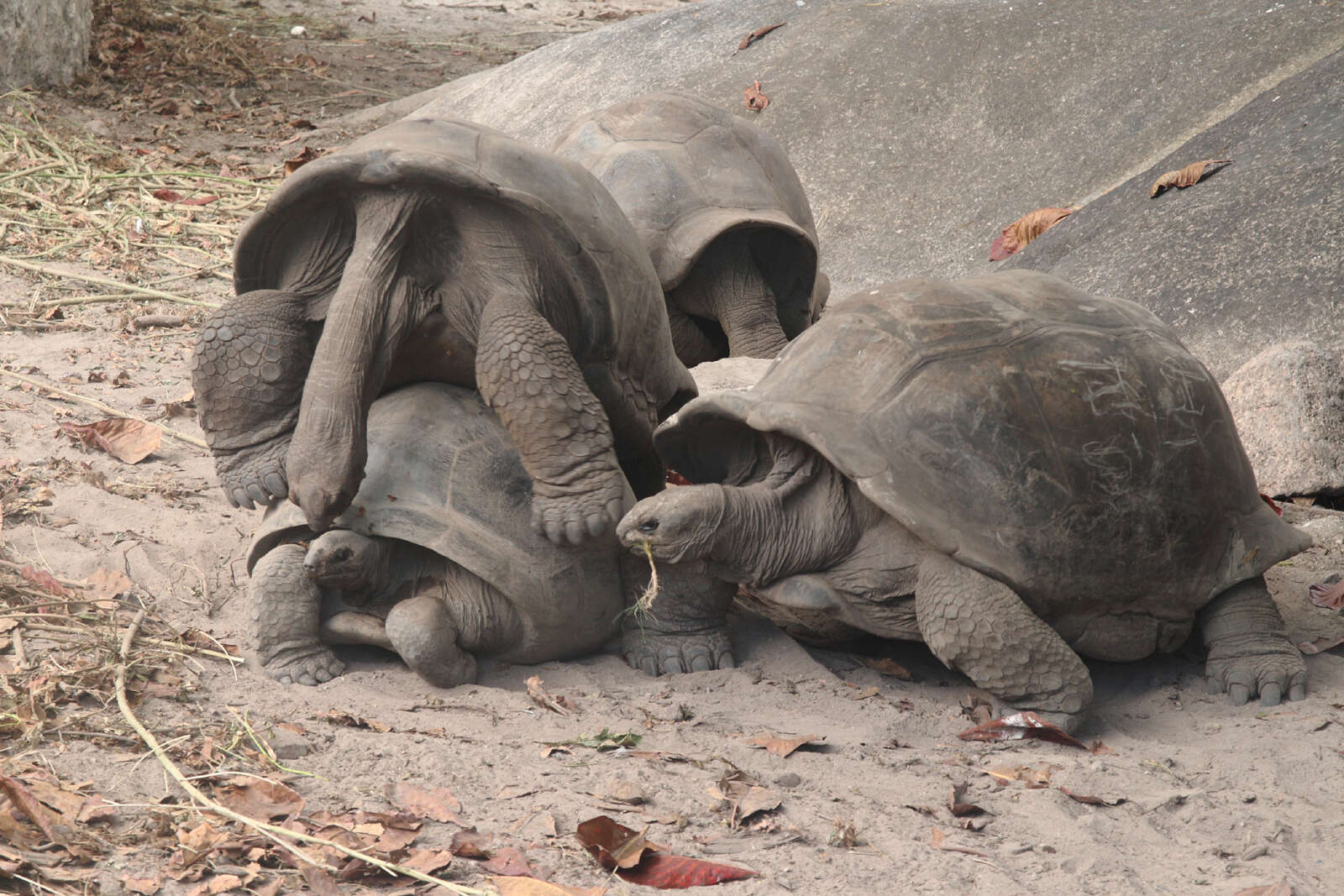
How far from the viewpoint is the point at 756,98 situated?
912 centimetres

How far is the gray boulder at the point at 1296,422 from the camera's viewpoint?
4.57 metres

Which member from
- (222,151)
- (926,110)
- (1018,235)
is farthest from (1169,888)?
(222,151)

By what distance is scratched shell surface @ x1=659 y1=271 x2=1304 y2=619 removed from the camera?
329 cm

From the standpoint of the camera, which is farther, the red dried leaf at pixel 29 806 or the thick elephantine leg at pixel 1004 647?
the thick elephantine leg at pixel 1004 647

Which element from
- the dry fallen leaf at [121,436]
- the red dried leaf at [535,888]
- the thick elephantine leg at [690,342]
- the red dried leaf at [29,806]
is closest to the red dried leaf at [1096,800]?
the red dried leaf at [535,888]

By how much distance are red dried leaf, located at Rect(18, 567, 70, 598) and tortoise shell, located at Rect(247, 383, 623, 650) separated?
0.47m

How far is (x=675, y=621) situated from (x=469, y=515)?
0.68 meters

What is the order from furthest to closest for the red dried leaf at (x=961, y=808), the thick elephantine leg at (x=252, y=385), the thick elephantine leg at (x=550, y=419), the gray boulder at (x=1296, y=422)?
the gray boulder at (x=1296, y=422), the thick elephantine leg at (x=252, y=385), the thick elephantine leg at (x=550, y=419), the red dried leaf at (x=961, y=808)

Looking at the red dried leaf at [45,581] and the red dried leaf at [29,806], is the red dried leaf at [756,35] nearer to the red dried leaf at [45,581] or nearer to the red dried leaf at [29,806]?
the red dried leaf at [45,581]

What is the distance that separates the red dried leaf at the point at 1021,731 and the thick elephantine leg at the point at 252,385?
189 cm

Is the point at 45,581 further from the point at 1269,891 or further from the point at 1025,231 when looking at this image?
the point at 1025,231

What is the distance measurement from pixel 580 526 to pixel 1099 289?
3772mm

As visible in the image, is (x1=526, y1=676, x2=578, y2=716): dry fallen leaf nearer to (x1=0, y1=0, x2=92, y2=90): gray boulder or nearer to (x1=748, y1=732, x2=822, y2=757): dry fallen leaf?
(x1=748, y1=732, x2=822, y2=757): dry fallen leaf

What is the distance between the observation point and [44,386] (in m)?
4.72
